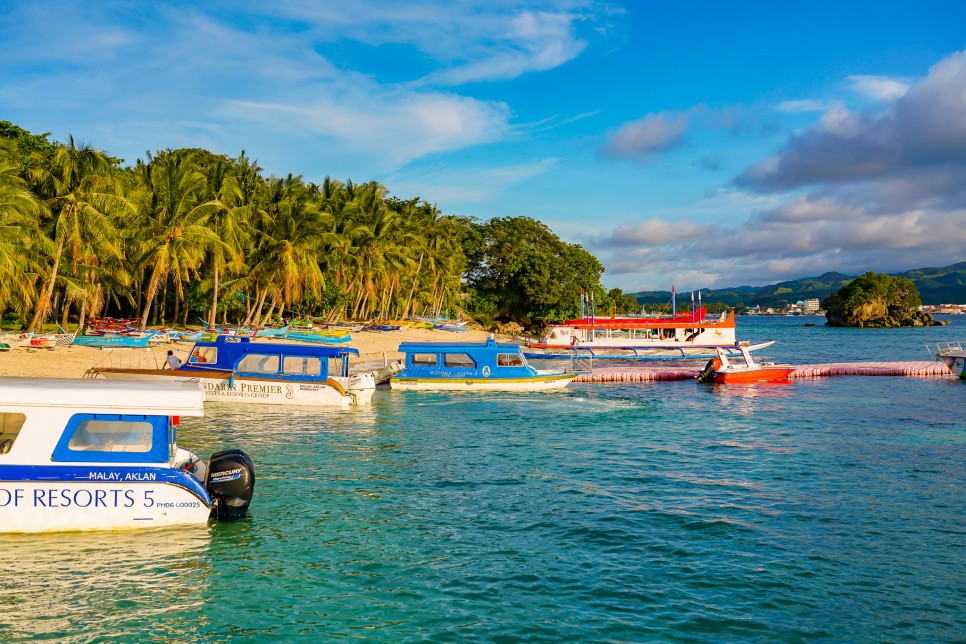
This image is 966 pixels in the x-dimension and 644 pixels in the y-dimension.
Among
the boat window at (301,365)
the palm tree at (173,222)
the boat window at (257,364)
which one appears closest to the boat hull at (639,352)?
the palm tree at (173,222)

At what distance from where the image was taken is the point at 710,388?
39.7m

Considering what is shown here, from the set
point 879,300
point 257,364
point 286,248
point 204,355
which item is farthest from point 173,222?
point 879,300

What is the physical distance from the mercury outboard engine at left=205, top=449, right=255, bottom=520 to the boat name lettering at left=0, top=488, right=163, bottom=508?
3.77 ft

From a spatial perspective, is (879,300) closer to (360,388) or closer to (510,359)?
(510,359)

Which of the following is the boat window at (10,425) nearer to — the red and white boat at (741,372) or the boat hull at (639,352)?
the red and white boat at (741,372)

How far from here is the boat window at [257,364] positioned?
1137 inches

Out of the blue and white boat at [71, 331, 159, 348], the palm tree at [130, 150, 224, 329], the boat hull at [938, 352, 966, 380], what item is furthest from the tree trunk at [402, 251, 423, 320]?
the boat hull at [938, 352, 966, 380]

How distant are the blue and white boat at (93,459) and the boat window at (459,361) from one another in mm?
23559

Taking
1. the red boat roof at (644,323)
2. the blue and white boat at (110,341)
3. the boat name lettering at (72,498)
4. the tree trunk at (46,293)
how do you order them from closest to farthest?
the boat name lettering at (72,498)
the blue and white boat at (110,341)
the tree trunk at (46,293)
the red boat roof at (644,323)

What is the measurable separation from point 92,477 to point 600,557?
8.64 m

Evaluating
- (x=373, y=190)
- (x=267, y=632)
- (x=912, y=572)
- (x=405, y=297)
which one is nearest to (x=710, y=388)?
(x=912, y=572)

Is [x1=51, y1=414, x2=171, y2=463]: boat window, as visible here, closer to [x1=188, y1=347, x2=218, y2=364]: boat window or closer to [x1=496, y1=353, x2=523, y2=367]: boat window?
[x1=188, y1=347, x2=218, y2=364]: boat window

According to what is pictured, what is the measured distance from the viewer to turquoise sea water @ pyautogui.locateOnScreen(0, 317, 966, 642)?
9.37 metres

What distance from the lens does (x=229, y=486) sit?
1308 centimetres
